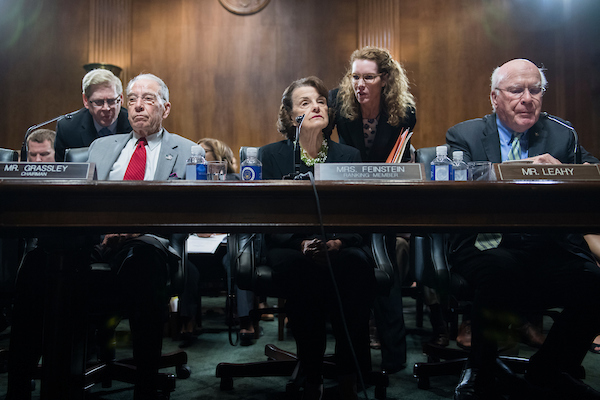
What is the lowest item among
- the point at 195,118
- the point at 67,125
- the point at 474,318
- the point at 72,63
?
the point at 474,318

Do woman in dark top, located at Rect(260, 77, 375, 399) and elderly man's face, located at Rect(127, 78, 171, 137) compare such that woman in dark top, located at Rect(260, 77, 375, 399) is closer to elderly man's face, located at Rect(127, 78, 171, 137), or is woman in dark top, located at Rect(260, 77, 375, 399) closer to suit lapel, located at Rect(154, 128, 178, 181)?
suit lapel, located at Rect(154, 128, 178, 181)

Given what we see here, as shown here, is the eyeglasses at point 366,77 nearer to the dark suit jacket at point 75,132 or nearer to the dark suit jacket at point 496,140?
the dark suit jacket at point 496,140

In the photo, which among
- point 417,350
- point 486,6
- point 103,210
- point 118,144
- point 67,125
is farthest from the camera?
point 486,6

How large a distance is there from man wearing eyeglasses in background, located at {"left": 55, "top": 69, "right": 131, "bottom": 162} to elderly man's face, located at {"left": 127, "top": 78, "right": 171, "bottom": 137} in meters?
0.43

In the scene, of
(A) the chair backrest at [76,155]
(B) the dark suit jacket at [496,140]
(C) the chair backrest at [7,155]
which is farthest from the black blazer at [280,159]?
(C) the chair backrest at [7,155]

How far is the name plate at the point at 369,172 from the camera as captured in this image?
112 centimetres

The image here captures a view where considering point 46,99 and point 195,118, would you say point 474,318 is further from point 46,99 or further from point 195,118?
point 46,99

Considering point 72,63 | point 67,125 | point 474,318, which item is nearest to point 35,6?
point 72,63

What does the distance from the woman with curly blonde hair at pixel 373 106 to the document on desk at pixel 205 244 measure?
100 cm

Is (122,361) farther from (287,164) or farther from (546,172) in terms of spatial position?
(546,172)

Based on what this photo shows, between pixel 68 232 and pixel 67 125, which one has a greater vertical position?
pixel 67 125

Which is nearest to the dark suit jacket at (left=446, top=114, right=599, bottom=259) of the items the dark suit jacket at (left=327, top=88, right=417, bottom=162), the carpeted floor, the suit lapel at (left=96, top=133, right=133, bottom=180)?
the dark suit jacket at (left=327, top=88, right=417, bottom=162)

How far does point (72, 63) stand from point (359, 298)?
482 cm

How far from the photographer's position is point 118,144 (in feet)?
Answer: 6.28
